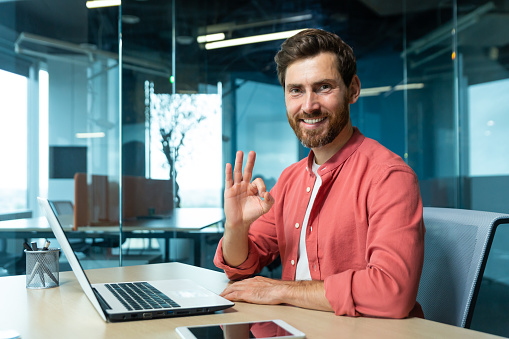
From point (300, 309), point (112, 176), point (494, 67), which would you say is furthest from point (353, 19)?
→ point (300, 309)

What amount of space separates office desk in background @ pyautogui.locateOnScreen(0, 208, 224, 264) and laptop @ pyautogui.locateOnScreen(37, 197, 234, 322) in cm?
224

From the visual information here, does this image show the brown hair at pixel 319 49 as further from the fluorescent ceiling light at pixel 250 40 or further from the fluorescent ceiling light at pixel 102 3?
the fluorescent ceiling light at pixel 250 40

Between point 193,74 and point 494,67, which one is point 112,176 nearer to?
point 193,74

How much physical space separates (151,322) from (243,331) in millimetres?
203

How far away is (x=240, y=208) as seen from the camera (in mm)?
1437

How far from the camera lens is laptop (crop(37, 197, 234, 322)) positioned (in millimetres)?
998

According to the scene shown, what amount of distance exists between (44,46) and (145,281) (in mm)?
2511

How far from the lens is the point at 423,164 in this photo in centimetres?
420

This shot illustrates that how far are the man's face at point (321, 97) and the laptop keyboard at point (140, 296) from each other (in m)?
0.63

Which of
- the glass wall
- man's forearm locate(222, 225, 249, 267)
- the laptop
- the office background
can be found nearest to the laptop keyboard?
the laptop

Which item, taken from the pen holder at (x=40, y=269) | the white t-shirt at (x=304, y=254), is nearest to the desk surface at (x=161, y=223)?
the pen holder at (x=40, y=269)

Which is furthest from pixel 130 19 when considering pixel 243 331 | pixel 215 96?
pixel 243 331

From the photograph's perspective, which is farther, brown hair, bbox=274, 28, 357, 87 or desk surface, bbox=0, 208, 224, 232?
desk surface, bbox=0, 208, 224, 232

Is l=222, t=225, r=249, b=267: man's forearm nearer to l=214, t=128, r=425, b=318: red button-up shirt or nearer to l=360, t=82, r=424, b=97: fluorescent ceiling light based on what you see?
l=214, t=128, r=425, b=318: red button-up shirt
